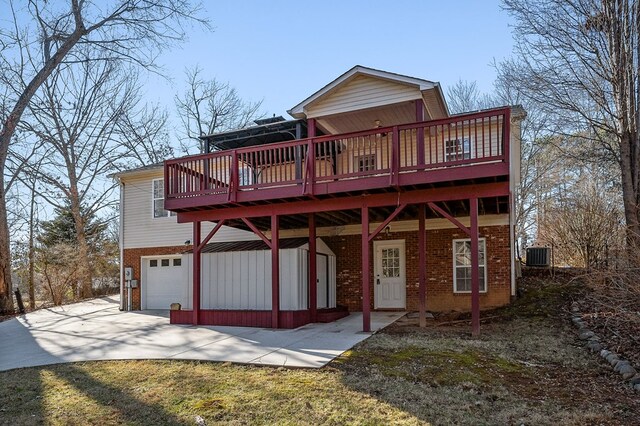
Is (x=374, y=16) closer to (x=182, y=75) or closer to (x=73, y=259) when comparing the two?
(x=73, y=259)

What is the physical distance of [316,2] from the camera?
1239 centimetres

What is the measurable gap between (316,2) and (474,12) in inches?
163

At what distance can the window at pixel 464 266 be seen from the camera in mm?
11961

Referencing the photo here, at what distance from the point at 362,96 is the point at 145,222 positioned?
9462 millimetres

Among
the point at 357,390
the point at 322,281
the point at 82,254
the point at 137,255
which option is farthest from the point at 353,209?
the point at 82,254

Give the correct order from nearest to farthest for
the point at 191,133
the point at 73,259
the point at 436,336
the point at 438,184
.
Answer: the point at 436,336, the point at 438,184, the point at 73,259, the point at 191,133

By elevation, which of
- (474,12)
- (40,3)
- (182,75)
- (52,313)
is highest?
(182,75)

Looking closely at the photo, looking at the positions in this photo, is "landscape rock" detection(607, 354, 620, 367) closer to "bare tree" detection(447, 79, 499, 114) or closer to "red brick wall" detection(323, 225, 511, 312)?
"red brick wall" detection(323, 225, 511, 312)

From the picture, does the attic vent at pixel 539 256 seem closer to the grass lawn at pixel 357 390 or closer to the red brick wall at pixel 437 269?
the red brick wall at pixel 437 269

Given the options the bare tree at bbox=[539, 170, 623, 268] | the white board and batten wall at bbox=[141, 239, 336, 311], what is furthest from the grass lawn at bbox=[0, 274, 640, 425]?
the bare tree at bbox=[539, 170, 623, 268]

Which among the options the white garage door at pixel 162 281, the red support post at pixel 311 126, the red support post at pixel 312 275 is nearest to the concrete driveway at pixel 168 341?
the red support post at pixel 312 275

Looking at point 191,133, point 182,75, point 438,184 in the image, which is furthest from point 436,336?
point 182,75

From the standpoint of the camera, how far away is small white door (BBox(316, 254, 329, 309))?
11.9m

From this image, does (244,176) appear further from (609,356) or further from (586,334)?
(609,356)
